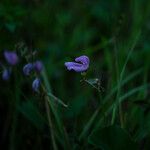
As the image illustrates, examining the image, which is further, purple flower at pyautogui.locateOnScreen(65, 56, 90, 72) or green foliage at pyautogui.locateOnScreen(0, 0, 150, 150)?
green foliage at pyautogui.locateOnScreen(0, 0, 150, 150)

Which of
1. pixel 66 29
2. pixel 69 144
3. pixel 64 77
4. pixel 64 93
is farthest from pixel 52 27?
pixel 69 144

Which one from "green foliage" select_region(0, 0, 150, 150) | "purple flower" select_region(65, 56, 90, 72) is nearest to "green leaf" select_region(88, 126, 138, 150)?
"green foliage" select_region(0, 0, 150, 150)

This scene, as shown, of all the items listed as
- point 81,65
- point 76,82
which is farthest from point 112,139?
point 76,82

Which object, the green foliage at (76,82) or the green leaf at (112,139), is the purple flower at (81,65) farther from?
the green leaf at (112,139)

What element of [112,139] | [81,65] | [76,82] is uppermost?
[76,82]

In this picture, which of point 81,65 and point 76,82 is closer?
point 81,65

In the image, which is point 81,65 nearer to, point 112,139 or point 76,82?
point 112,139

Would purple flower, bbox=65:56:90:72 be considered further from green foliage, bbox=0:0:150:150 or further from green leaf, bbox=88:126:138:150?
green leaf, bbox=88:126:138:150

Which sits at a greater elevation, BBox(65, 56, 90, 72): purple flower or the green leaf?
BBox(65, 56, 90, 72): purple flower
